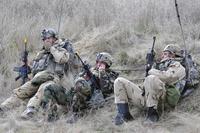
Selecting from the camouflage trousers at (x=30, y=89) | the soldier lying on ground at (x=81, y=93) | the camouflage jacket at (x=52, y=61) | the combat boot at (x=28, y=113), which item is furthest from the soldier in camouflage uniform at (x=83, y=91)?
the camouflage jacket at (x=52, y=61)

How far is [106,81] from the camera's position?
321 inches

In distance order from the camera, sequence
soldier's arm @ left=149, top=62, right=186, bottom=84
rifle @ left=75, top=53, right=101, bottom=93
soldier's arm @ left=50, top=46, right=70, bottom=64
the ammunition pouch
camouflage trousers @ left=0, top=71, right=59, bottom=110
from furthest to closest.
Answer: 1. the ammunition pouch
2. soldier's arm @ left=50, top=46, right=70, bottom=64
3. camouflage trousers @ left=0, top=71, right=59, bottom=110
4. rifle @ left=75, top=53, right=101, bottom=93
5. soldier's arm @ left=149, top=62, right=186, bottom=84

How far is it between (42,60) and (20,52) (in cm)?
232

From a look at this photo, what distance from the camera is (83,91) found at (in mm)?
7738

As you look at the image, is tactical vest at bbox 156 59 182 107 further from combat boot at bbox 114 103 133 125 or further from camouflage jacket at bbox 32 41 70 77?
camouflage jacket at bbox 32 41 70 77

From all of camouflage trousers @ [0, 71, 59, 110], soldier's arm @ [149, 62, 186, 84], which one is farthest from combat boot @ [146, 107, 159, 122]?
camouflage trousers @ [0, 71, 59, 110]

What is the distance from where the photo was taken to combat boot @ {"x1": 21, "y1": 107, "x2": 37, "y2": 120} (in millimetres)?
7688

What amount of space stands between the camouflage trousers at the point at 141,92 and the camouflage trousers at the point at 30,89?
1.29 metres

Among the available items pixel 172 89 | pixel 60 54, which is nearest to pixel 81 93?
pixel 60 54

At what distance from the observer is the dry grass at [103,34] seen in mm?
7297

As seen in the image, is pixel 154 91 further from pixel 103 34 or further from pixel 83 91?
pixel 103 34

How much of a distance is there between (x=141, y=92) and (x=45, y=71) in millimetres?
1755

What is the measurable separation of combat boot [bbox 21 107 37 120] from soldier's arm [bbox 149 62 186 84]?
1808 mm

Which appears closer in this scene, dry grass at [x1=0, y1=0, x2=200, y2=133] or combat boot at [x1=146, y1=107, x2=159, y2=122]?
combat boot at [x1=146, y1=107, x2=159, y2=122]
